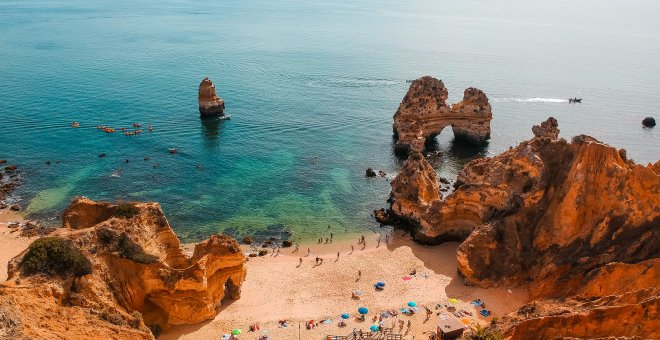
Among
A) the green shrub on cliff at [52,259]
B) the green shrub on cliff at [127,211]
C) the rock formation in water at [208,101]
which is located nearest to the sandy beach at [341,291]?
the green shrub on cliff at [127,211]

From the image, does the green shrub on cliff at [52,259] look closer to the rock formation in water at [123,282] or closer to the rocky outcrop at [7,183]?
the rock formation in water at [123,282]

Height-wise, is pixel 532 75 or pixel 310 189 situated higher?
pixel 532 75

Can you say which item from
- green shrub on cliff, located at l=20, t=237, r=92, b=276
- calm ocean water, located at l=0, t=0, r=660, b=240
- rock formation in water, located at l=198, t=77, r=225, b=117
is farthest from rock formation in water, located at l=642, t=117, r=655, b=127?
green shrub on cliff, located at l=20, t=237, r=92, b=276

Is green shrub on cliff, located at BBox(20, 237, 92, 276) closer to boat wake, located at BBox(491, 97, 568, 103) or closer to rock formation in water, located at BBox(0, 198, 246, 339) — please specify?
rock formation in water, located at BBox(0, 198, 246, 339)

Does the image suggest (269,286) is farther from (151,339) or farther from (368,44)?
(368,44)

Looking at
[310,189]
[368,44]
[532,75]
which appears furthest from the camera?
[368,44]

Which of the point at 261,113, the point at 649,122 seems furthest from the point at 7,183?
the point at 649,122

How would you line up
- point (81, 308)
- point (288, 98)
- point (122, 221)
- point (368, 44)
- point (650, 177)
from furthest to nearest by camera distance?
1. point (368, 44)
2. point (288, 98)
3. point (650, 177)
4. point (122, 221)
5. point (81, 308)

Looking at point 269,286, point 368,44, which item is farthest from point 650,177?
point 368,44
